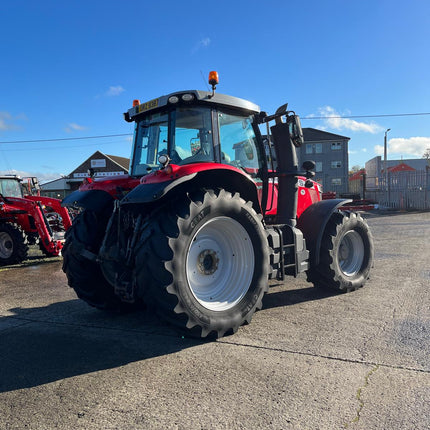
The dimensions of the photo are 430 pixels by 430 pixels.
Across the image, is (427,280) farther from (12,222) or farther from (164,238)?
(12,222)

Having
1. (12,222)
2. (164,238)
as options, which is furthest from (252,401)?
(12,222)

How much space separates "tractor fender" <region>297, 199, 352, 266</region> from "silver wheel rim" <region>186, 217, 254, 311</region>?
1.35 metres

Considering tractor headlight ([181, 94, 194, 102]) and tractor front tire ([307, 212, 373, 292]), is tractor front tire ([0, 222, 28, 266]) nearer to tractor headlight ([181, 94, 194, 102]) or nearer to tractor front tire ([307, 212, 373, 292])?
tractor headlight ([181, 94, 194, 102])

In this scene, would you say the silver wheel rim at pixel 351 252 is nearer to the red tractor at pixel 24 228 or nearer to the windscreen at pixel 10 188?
the red tractor at pixel 24 228

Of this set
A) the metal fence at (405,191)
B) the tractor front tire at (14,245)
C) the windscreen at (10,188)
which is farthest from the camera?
the metal fence at (405,191)

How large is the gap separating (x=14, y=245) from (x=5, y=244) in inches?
19.4

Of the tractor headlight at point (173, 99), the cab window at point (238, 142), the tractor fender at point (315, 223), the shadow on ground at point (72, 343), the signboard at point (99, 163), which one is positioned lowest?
the shadow on ground at point (72, 343)

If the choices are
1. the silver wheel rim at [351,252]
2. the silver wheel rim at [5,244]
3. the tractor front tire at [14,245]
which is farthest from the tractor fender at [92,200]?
the silver wheel rim at [5,244]

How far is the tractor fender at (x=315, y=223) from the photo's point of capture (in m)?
5.18

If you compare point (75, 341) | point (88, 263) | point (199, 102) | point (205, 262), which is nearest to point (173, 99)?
point (199, 102)

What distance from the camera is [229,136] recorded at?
4703mm

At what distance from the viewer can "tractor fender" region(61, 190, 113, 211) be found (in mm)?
4656

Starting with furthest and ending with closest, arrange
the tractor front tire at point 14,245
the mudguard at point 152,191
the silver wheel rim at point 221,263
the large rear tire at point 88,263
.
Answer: the tractor front tire at point 14,245
the large rear tire at point 88,263
the silver wheel rim at point 221,263
the mudguard at point 152,191

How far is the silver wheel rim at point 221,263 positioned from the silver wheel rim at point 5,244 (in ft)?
26.2
